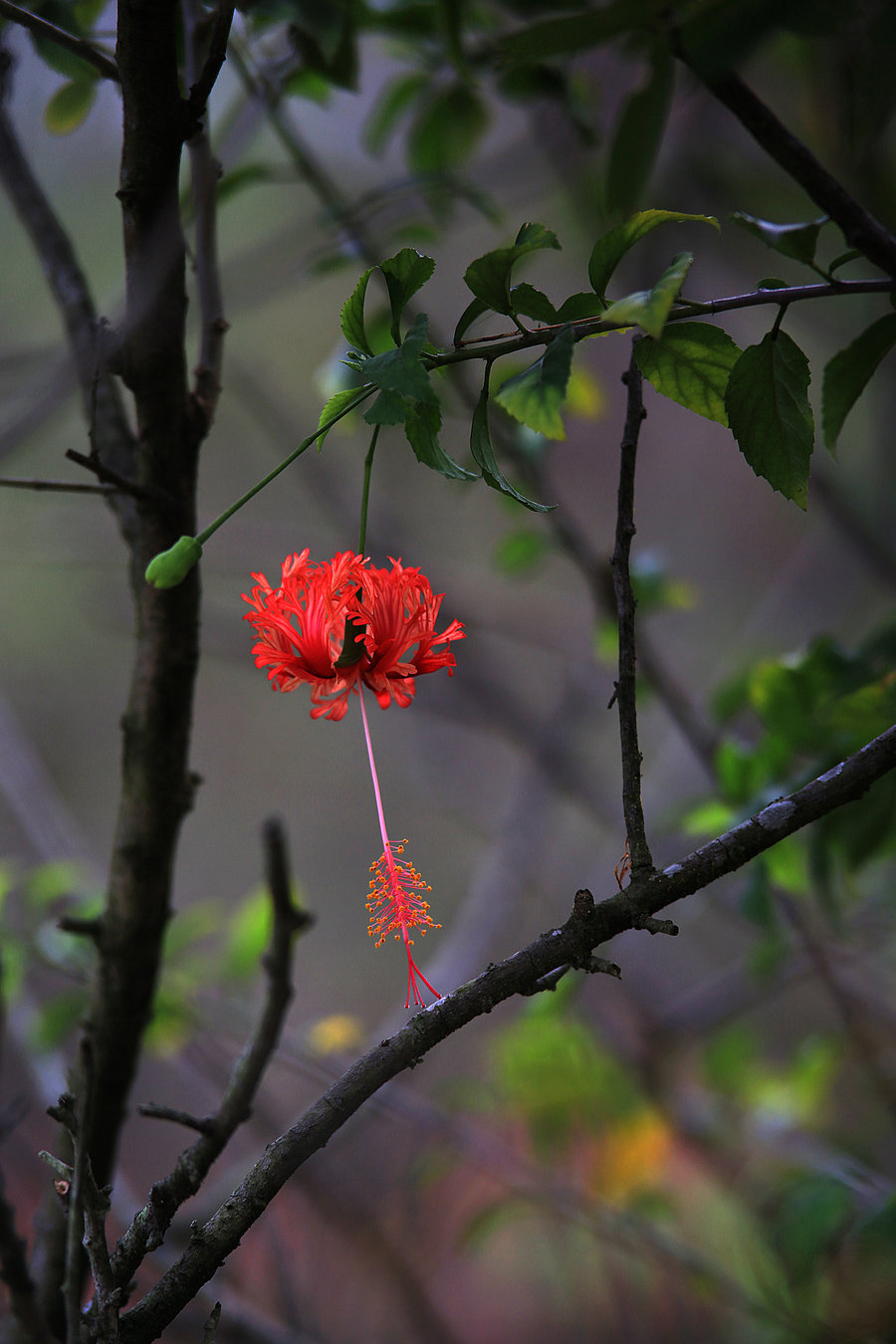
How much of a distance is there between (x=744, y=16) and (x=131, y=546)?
37 cm

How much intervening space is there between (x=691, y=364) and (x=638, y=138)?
7.9 inches

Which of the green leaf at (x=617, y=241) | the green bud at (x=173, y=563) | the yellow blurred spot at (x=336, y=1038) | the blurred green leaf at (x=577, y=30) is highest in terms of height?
the blurred green leaf at (x=577, y=30)

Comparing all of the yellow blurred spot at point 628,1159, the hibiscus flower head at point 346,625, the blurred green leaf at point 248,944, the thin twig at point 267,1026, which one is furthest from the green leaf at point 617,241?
the yellow blurred spot at point 628,1159

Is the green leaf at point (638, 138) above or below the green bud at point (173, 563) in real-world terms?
above

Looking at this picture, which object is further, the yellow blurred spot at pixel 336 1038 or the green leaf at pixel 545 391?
the yellow blurred spot at pixel 336 1038

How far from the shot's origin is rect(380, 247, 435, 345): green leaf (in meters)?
0.37

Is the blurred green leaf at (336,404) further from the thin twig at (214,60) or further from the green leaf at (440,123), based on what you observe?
the green leaf at (440,123)

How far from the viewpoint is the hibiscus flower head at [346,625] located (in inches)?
16.7

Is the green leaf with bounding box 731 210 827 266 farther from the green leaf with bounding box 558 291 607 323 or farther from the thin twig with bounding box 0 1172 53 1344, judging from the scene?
the thin twig with bounding box 0 1172 53 1344

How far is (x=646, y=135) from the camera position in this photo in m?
0.51

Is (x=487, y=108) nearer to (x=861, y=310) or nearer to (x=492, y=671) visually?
(x=861, y=310)

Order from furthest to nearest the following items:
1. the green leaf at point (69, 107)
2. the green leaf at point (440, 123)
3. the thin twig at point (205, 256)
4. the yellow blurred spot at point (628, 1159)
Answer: the yellow blurred spot at point (628, 1159)
the green leaf at point (440, 123)
the green leaf at point (69, 107)
the thin twig at point (205, 256)

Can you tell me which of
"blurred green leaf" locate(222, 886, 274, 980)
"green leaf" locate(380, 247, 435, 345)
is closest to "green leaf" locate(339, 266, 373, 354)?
"green leaf" locate(380, 247, 435, 345)

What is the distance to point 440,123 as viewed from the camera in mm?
841
